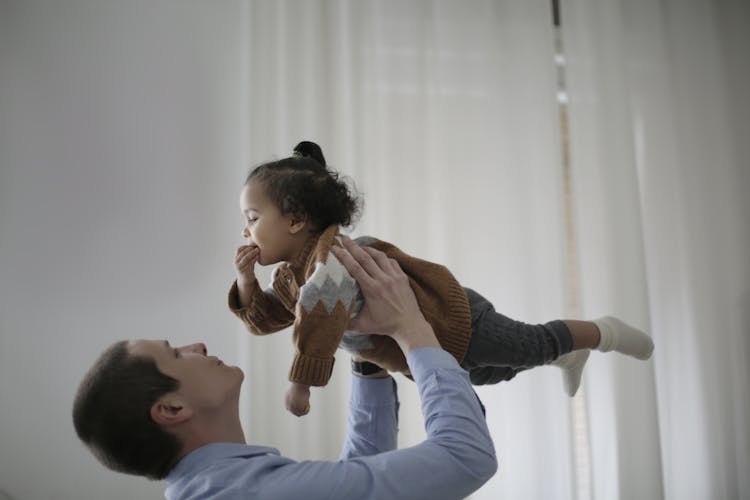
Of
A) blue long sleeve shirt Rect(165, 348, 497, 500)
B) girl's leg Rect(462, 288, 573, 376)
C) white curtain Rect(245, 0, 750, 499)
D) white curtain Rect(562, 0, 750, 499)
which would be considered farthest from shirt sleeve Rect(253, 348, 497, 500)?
white curtain Rect(562, 0, 750, 499)

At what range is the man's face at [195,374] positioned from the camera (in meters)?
0.97

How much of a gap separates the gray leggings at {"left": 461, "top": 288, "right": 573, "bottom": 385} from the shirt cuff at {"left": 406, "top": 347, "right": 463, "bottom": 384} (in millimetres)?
266

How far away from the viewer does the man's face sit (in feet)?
3.19

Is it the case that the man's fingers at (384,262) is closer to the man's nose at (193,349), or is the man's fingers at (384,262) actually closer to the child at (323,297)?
the child at (323,297)

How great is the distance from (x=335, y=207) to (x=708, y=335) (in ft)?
6.88

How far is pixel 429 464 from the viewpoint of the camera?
2.74 ft

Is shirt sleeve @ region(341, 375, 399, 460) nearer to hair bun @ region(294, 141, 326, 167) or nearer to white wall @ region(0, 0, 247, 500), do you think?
hair bun @ region(294, 141, 326, 167)

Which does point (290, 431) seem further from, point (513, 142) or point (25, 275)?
point (513, 142)

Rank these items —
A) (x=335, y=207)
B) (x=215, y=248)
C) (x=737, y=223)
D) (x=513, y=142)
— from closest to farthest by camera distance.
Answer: (x=335, y=207), (x=215, y=248), (x=513, y=142), (x=737, y=223)

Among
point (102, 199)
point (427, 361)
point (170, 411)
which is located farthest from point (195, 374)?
point (102, 199)

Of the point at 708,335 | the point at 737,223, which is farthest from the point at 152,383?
the point at 737,223

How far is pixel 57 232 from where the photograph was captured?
2.05m

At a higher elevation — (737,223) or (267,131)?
(267,131)

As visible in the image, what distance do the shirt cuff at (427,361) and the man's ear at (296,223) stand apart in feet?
1.36
